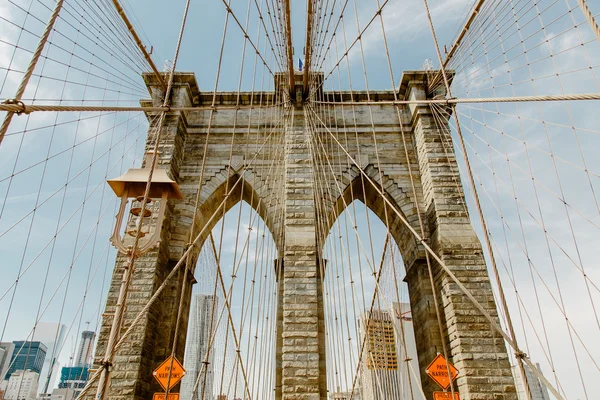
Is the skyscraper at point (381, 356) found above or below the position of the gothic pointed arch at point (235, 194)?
below

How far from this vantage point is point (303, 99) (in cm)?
1036

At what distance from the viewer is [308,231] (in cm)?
858

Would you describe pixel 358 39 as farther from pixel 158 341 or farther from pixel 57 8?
pixel 158 341

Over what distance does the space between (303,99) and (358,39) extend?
8.77 feet

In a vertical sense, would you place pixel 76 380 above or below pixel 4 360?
below

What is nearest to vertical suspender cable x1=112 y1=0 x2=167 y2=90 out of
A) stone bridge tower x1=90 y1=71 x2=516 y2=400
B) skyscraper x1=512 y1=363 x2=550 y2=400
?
stone bridge tower x1=90 y1=71 x2=516 y2=400

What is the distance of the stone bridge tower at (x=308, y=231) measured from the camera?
724 cm

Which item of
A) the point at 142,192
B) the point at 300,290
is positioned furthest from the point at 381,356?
the point at 142,192

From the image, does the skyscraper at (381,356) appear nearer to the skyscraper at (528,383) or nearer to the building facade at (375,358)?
the building facade at (375,358)

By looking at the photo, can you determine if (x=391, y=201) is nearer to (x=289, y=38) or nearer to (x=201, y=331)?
(x=289, y=38)

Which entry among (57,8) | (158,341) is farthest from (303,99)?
(57,8)

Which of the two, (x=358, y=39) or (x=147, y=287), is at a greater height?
(x=358, y=39)

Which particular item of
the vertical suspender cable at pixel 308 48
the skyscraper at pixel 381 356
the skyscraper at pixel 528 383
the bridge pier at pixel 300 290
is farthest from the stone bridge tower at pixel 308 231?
the skyscraper at pixel 528 383

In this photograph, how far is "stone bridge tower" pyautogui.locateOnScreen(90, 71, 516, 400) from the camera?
7238 millimetres
